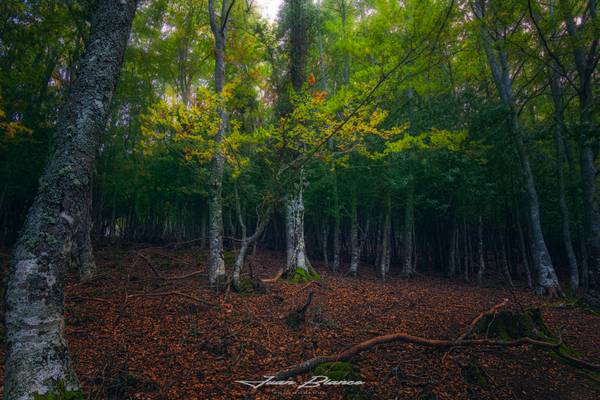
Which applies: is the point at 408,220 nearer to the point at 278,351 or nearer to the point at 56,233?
the point at 278,351

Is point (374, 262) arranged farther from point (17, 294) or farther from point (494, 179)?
point (17, 294)

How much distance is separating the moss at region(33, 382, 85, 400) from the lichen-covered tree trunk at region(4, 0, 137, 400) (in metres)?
0.02

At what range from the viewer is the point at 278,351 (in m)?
5.14

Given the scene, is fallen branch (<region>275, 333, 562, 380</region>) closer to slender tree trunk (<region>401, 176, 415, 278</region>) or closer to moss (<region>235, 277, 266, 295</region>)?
moss (<region>235, 277, 266, 295</region>)

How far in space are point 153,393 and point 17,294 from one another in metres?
2.38

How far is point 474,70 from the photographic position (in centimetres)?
1430

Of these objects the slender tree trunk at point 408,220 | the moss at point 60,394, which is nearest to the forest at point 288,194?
the moss at point 60,394

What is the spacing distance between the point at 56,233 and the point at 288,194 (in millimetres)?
7616

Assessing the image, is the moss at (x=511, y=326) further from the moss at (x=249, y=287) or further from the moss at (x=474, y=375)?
the moss at (x=249, y=287)

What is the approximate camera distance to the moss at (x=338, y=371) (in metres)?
4.10

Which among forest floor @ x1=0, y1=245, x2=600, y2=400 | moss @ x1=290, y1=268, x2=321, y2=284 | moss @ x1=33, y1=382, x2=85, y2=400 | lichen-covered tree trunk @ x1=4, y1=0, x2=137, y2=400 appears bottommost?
forest floor @ x1=0, y1=245, x2=600, y2=400

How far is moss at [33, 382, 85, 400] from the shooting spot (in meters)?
2.14
